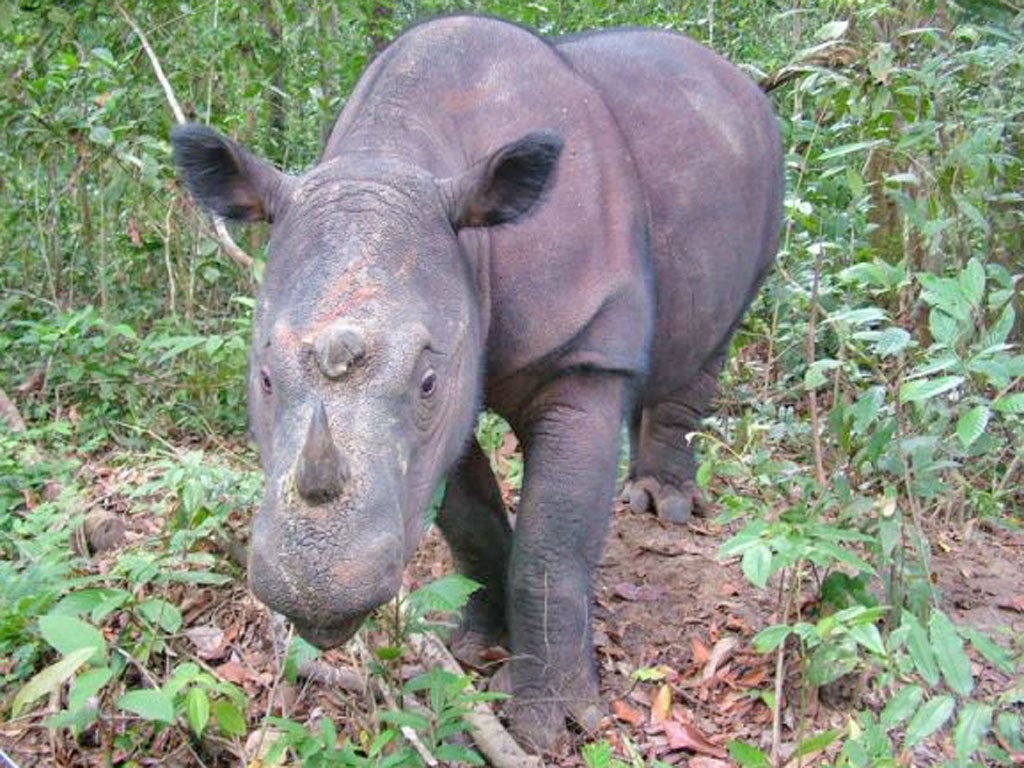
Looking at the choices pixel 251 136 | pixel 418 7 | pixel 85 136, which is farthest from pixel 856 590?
pixel 418 7

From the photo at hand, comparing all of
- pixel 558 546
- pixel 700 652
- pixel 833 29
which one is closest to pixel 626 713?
pixel 700 652

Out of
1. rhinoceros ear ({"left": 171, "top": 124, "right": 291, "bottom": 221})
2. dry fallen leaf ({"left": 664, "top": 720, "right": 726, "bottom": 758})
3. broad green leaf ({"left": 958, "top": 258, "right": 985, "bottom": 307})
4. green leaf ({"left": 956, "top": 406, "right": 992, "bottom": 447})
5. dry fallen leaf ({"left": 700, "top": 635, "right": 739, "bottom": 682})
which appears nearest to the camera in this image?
green leaf ({"left": 956, "top": 406, "right": 992, "bottom": 447})

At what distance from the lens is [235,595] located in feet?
14.5

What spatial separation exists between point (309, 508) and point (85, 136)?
434cm

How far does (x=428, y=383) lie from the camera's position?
10.7 feet

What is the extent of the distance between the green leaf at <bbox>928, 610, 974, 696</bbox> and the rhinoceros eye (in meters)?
1.25

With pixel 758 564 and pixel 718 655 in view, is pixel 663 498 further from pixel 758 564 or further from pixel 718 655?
pixel 758 564

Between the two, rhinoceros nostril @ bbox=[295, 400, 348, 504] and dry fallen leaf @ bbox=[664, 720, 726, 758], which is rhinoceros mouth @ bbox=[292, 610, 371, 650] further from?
dry fallen leaf @ bbox=[664, 720, 726, 758]

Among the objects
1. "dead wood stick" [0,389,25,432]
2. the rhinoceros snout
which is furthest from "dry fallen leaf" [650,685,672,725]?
"dead wood stick" [0,389,25,432]

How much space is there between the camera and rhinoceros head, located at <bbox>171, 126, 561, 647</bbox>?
2775 millimetres

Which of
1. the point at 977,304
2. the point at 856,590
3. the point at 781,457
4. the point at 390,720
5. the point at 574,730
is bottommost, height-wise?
the point at 781,457

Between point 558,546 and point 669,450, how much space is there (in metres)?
1.88

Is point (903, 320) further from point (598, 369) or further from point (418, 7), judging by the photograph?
point (418, 7)

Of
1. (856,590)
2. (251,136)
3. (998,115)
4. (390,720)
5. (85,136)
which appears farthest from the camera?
(251,136)
